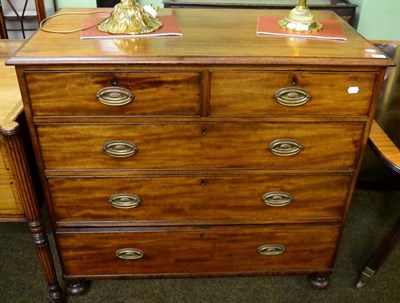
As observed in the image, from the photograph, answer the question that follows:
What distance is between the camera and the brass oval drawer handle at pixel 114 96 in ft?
3.96

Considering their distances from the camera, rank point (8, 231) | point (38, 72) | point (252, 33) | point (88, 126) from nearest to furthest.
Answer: point (38, 72) → point (88, 126) → point (252, 33) → point (8, 231)

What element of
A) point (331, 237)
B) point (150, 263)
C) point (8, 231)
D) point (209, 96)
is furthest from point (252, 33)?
point (8, 231)

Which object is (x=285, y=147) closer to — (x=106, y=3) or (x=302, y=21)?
(x=302, y=21)

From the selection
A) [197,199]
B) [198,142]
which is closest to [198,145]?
[198,142]

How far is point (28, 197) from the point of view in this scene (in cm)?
136

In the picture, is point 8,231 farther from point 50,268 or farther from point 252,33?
point 252,33

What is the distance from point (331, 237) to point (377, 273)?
0.44 m

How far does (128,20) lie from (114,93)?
0.26 meters

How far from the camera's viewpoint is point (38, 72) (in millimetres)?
1169

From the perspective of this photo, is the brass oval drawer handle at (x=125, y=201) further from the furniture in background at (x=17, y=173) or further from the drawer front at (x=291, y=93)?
the drawer front at (x=291, y=93)

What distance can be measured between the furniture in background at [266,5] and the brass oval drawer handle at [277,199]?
1.10 meters

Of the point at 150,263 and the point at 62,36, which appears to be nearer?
the point at 62,36

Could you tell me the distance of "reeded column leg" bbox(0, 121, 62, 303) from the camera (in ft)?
4.04

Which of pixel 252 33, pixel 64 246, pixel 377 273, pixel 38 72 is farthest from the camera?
pixel 377 273
